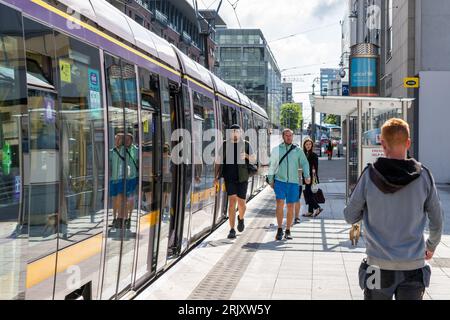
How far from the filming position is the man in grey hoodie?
379 cm

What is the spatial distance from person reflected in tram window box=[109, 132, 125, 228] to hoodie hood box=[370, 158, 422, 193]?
2241 mm

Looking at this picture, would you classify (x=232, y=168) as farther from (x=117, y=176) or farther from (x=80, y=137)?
(x=80, y=137)

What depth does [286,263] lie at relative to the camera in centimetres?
854

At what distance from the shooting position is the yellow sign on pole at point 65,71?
4258mm

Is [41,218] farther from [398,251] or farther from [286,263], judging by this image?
[286,263]

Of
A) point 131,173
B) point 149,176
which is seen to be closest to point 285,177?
point 149,176

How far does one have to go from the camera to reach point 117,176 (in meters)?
5.32

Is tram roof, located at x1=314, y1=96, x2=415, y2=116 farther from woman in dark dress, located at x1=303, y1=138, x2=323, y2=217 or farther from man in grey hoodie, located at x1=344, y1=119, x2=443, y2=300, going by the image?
man in grey hoodie, located at x1=344, y1=119, x2=443, y2=300

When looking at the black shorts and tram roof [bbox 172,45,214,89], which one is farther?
the black shorts

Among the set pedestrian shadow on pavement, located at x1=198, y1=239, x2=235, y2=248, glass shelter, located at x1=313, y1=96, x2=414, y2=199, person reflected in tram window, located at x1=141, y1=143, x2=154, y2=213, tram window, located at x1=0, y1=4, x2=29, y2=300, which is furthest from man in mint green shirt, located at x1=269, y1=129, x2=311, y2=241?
tram window, located at x1=0, y1=4, x2=29, y2=300

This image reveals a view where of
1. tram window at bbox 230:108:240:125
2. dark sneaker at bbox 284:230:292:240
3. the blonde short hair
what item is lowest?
dark sneaker at bbox 284:230:292:240

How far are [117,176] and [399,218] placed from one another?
2.44 meters

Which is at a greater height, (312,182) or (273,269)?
(312,182)
